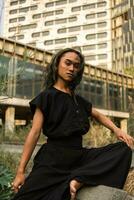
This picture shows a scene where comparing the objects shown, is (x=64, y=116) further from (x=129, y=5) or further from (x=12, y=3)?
(x=12, y=3)

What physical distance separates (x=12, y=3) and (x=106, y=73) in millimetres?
51329

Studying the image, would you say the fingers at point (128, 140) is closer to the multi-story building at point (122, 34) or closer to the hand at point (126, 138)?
the hand at point (126, 138)

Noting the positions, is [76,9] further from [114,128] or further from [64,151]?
[64,151]

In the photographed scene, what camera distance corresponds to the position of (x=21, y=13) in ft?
269

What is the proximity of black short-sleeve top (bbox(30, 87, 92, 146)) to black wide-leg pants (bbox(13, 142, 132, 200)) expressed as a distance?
0.28ft

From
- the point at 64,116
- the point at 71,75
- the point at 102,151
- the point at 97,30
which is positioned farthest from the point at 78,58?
the point at 97,30

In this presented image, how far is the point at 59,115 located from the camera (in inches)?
88.7

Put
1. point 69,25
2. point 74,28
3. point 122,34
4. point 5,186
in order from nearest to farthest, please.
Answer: point 5,186 → point 122,34 → point 74,28 → point 69,25

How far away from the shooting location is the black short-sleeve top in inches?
87.5

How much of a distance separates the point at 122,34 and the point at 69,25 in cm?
1096

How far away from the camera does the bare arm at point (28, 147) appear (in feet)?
7.06

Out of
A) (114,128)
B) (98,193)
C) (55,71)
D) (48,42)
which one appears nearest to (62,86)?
(55,71)

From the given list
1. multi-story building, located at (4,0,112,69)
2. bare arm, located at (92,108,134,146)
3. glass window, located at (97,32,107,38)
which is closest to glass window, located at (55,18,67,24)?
multi-story building, located at (4,0,112,69)

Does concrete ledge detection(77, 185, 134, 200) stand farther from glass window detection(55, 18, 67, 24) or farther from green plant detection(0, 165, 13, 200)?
glass window detection(55, 18, 67, 24)
